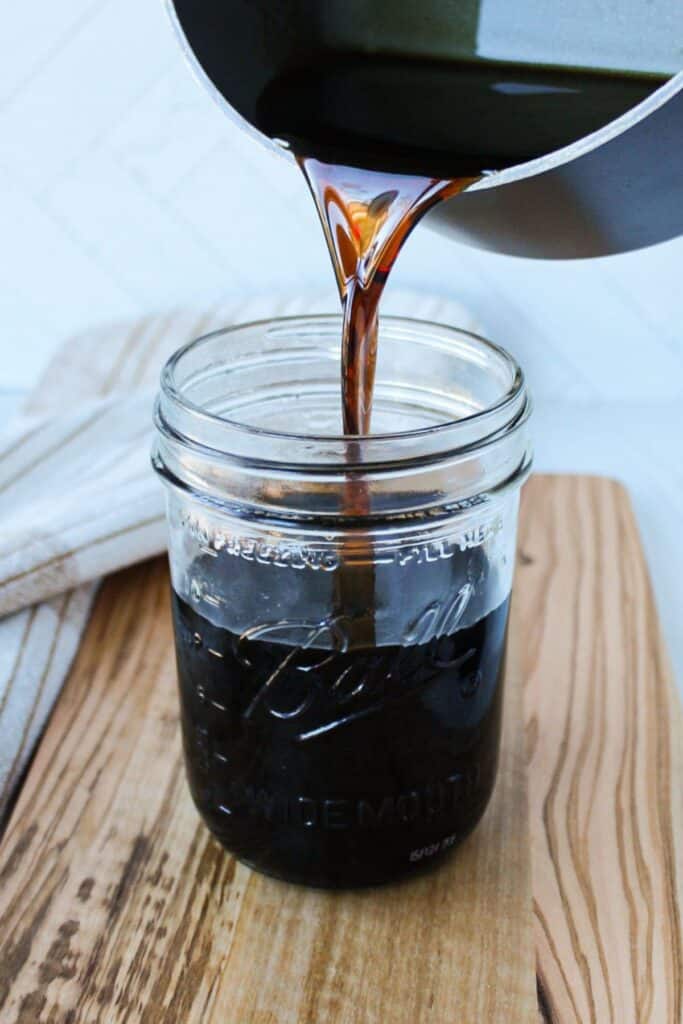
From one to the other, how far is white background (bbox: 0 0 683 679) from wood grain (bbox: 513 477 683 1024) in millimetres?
263

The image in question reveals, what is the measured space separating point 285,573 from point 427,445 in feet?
0.37

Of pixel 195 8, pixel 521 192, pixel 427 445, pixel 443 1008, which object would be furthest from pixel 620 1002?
pixel 195 8

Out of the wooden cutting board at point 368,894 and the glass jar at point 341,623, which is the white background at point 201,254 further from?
the glass jar at point 341,623

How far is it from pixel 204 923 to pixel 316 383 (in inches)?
13.9

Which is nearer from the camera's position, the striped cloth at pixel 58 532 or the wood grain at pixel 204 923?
the wood grain at pixel 204 923

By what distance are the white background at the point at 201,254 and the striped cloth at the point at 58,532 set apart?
334mm

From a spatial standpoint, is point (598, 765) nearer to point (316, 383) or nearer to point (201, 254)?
point (316, 383)

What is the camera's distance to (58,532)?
90 cm

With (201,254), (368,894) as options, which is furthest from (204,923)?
(201,254)

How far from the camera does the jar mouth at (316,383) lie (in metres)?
0.61

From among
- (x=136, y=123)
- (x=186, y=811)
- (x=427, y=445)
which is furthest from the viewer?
(x=136, y=123)

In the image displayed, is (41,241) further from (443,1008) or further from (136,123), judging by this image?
(443,1008)

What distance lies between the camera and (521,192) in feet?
2.16

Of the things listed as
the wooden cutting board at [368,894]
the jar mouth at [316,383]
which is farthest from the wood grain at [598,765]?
the jar mouth at [316,383]
